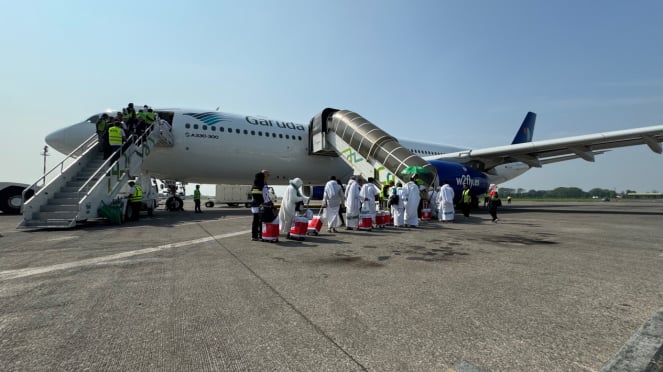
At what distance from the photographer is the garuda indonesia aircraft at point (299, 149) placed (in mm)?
13789

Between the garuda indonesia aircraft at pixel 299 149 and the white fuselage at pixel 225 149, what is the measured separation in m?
0.04

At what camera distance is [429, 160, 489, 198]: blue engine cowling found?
48.9 ft

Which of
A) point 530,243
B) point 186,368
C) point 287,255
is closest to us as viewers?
point 186,368

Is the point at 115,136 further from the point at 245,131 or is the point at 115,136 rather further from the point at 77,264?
the point at 77,264

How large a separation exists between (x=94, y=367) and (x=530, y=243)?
742 cm

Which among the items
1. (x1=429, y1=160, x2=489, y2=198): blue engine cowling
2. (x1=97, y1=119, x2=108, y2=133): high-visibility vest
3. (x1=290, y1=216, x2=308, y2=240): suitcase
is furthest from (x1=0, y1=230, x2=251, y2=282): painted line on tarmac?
(x1=429, y1=160, x2=489, y2=198): blue engine cowling

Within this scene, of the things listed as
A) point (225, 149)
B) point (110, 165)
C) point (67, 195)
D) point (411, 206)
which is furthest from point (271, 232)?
point (225, 149)

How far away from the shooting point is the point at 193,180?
15766mm

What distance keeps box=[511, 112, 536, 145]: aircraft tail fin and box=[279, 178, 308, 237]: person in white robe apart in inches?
1124

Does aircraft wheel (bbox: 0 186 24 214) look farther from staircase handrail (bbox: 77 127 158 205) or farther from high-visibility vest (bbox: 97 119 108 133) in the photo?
staircase handrail (bbox: 77 127 158 205)

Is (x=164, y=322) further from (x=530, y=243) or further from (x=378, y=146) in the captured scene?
(x=378, y=146)

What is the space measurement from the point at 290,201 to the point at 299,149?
33.2 feet

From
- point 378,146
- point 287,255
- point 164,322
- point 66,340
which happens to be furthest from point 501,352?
point 378,146

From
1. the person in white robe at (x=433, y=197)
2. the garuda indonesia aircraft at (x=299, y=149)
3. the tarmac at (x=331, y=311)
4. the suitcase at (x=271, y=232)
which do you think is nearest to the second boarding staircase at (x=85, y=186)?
A: the garuda indonesia aircraft at (x=299, y=149)
